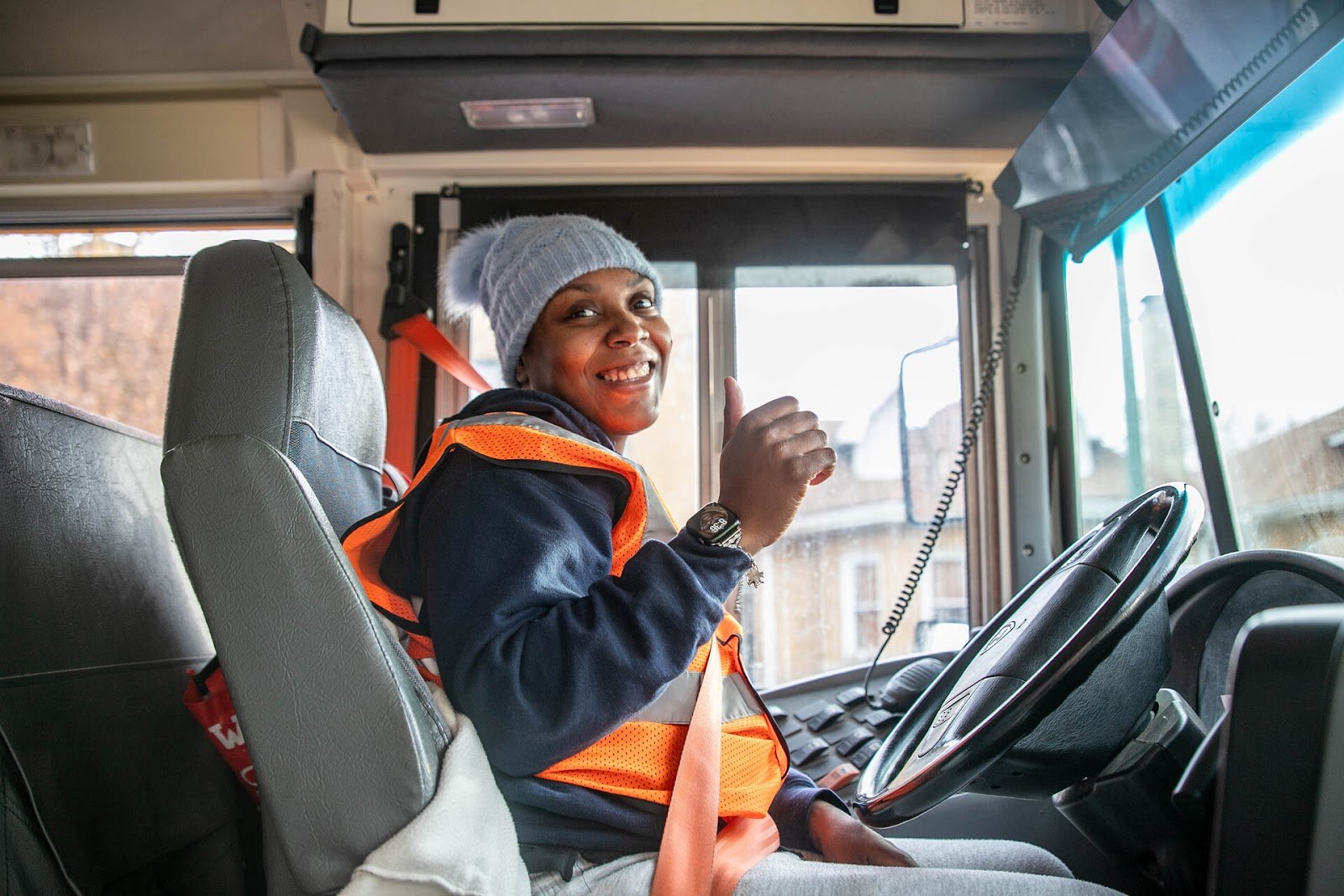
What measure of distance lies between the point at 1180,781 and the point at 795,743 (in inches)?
40.4

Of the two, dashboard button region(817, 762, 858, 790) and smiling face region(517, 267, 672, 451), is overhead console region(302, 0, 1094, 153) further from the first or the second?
dashboard button region(817, 762, 858, 790)

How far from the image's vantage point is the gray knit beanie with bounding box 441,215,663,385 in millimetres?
1378

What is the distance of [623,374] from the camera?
54.3 inches

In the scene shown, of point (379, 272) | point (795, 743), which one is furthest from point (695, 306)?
point (795, 743)

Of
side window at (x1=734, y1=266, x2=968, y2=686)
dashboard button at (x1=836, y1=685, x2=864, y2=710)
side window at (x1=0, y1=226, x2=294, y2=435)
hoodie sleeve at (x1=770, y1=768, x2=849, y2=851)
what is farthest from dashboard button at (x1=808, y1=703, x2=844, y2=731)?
side window at (x1=0, y1=226, x2=294, y2=435)

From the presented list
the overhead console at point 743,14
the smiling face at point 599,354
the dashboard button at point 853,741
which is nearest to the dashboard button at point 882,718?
the dashboard button at point 853,741

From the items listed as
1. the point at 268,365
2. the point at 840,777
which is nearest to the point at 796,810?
the point at 840,777

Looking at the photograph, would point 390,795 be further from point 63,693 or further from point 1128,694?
point 1128,694

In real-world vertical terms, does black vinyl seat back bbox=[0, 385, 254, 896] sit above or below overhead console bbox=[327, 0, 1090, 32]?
below

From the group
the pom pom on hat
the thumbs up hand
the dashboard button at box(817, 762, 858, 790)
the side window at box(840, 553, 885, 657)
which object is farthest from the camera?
the side window at box(840, 553, 885, 657)

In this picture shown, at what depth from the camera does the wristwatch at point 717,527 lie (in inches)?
40.8

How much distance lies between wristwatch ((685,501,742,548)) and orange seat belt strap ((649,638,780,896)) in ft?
0.54

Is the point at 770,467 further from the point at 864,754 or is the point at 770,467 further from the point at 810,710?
the point at 810,710

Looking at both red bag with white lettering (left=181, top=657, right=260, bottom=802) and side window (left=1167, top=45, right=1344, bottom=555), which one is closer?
red bag with white lettering (left=181, top=657, right=260, bottom=802)
